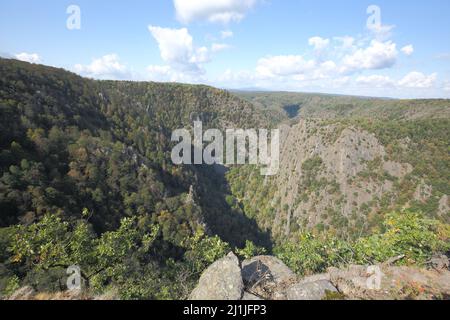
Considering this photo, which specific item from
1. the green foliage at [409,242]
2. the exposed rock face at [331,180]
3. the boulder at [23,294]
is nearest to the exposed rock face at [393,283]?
the green foliage at [409,242]

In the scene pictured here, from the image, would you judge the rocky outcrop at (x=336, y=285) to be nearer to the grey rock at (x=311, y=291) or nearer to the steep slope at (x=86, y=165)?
the grey rock at (x=311, y=291)

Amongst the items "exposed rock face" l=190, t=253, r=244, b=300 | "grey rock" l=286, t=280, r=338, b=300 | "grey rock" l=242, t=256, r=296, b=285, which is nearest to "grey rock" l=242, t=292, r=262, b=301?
"exposed rock face" l=190, t=253, r=244, b=300

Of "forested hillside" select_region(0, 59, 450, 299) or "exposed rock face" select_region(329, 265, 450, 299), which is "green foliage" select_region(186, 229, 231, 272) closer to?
"forested hillside" select_region(0, 59, 450, 299)

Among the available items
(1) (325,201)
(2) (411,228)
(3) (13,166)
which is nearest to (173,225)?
(3) (13,166)

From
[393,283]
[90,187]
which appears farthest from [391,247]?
[90,187]

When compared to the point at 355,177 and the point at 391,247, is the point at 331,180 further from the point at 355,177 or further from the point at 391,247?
the point at 391,247
